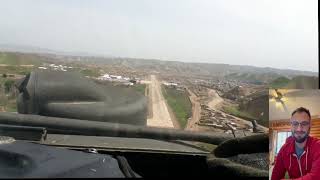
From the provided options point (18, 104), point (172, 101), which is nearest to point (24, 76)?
point (18, 104)

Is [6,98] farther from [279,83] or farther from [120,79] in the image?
[279,83]

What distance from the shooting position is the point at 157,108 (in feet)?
7.21

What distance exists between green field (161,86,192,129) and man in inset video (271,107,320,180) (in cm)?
46

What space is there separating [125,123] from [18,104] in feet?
1.46

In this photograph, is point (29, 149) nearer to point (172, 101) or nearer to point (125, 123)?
point (125, 123)

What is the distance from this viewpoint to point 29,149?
1622 mm

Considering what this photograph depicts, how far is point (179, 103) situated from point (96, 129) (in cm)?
41

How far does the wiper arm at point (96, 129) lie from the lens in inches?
78.1

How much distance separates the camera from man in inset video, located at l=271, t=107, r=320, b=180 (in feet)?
7.40

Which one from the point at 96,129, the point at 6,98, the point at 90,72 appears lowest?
the point at 96,129

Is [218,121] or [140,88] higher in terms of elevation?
[140,88]

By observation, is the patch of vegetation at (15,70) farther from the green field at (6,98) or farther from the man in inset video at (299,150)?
the man in inset video at (299,150)

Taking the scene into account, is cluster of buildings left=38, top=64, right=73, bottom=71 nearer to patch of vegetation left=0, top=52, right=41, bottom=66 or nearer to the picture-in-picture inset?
patch of vegetation left=0, top=52, right=41, bottom=66

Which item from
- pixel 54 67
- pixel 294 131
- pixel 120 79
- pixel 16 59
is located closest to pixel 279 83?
pixel 294 131
